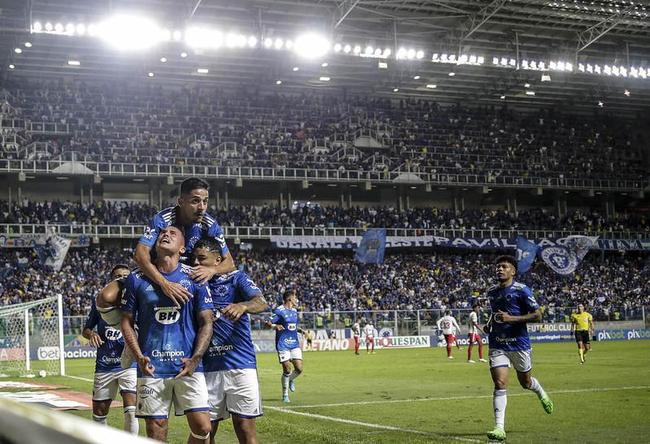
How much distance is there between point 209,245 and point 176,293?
0.80m

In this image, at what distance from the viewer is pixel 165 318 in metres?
6.67

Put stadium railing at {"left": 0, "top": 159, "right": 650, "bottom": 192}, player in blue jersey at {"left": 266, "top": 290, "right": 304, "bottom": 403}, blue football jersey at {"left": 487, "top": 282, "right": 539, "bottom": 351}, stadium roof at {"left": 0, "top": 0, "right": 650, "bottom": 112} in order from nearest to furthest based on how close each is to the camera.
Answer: blue football jersey at {"left": 487, "top": 282, "right": 539, "bottom": 351} < player in blue jersey at {"left": 266, "top": 290, "right": 304, "bottom": 403} < stadium roof at {"left": 0, "top": 0, "right": 650, "bottom": 112} < stadium railing at {"left": 0, "top": 159, "right": 650, "bottom": 192}

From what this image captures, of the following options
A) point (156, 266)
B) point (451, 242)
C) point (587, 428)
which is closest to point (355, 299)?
point (451, 242)

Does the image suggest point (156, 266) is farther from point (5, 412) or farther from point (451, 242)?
point (451, 242)

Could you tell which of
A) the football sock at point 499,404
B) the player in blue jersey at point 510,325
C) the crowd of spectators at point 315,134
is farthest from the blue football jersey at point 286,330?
the crowd of spectators at point 315,134

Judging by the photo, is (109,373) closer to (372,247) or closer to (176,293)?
(176,293)

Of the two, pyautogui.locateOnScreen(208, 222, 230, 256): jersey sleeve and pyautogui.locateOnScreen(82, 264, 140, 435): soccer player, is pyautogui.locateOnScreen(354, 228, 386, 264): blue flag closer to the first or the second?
pyautogui.locateOnScreen(82, 264, 140, 435): soccer player

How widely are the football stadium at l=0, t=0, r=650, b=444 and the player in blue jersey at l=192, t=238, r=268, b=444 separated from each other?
54.5 ft

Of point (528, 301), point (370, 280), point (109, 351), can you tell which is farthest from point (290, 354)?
point (370, 280)

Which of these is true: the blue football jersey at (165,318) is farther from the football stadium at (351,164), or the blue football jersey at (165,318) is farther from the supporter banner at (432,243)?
the supporter banner at (432,243)

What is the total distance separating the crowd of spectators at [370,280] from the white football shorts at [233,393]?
119 feet

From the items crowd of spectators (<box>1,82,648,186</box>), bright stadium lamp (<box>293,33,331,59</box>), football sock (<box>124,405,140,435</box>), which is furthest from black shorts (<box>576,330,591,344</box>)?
crowd of spectators (<box>1,82,648,186</box>)

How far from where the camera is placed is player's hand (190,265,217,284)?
22.3 feet

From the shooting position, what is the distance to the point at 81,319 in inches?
1487
